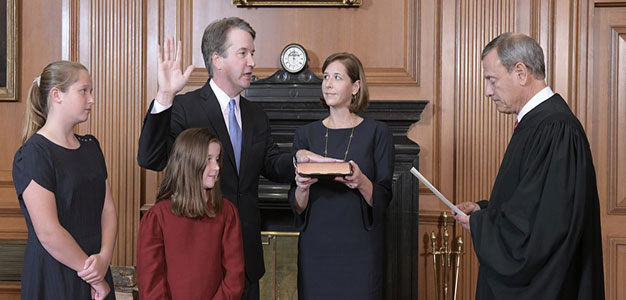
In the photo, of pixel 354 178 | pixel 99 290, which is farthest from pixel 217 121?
pixel 99 290

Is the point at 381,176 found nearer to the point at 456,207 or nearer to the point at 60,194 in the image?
the point at 456,207

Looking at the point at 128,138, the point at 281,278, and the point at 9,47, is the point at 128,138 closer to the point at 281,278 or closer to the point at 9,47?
the point at 9,47

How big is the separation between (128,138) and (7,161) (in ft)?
3.15

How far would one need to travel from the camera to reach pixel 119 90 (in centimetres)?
448

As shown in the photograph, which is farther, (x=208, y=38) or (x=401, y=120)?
(x=401, y=120)

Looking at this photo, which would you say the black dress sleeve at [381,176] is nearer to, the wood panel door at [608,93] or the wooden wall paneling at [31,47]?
the wood panel door at [608,93]

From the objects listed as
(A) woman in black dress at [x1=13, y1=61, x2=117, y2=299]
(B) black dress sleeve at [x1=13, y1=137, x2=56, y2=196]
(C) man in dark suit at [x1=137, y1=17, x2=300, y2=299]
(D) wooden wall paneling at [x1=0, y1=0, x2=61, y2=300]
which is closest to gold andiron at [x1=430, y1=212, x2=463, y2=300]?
(C) man in dark suit at [x1=137, y1=17, x2=300, y2=299]

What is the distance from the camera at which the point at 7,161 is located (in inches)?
181

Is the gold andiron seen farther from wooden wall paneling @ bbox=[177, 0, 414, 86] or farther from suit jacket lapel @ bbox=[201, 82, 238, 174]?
suit jacket lapel @ bbox=[201, 82, 238, 174]

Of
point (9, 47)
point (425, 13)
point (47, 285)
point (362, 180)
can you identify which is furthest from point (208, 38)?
point (9, 47)

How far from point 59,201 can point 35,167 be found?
0.17 m

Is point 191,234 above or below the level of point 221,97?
below

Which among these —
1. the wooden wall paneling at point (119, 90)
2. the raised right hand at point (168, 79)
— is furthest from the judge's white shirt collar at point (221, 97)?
the wooden wall paneling at point (119, 90)

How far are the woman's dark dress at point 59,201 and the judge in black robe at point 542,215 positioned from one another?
1.59m
